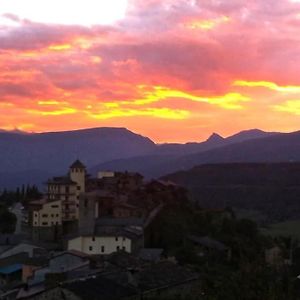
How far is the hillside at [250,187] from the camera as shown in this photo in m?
90.9

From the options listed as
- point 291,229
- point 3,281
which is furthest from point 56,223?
point 291,229

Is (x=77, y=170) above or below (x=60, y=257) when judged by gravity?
above

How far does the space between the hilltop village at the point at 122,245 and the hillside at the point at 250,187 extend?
31562 mm

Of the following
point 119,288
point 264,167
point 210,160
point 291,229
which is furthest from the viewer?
point 210,160

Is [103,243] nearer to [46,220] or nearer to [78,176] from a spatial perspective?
[46,220]

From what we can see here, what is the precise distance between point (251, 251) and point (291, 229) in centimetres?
2972

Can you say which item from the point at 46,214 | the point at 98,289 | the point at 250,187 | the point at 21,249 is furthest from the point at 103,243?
the point at 250,187

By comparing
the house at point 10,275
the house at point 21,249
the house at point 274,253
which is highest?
the house at point 21,249

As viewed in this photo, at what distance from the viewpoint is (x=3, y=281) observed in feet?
125

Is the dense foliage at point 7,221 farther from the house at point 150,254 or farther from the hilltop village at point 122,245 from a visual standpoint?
the house at point 150,254

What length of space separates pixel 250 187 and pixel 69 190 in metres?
57.7

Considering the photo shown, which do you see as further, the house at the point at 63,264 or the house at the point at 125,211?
the house at the point at 125,211

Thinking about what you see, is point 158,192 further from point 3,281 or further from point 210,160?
point 210,160

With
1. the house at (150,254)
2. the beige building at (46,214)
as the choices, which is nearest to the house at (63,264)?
Answer: the house at (150,254)
